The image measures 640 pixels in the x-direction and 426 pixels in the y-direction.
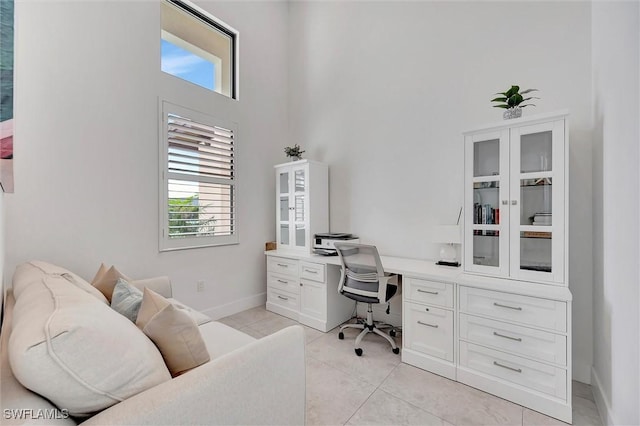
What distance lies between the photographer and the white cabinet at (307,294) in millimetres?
2928

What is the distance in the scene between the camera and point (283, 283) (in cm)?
334

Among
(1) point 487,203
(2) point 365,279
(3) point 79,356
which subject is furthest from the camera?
(2) point 365,279

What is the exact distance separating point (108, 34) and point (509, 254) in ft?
12.3

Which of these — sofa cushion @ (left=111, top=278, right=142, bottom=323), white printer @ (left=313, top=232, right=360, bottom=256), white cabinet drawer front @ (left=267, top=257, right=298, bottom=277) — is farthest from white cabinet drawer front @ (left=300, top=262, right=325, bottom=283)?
sofa cushion @ (left=111, top=278, right=142, bottom=323)

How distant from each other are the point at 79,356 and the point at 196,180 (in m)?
2.54

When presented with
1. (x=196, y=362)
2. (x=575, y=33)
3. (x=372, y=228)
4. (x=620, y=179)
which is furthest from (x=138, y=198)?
(x=575, y=33)

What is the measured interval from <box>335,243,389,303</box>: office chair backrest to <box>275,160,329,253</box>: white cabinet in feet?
2.75

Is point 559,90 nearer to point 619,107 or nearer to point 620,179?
point 619,107

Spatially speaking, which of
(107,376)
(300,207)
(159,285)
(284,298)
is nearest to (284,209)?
(300,207)

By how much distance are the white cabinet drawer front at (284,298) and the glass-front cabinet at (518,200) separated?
1.84 meters

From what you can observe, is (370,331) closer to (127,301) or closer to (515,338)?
(515,338)

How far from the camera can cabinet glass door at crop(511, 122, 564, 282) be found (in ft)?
5.92

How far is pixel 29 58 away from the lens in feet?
6.83

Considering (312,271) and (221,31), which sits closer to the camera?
(312,271)
